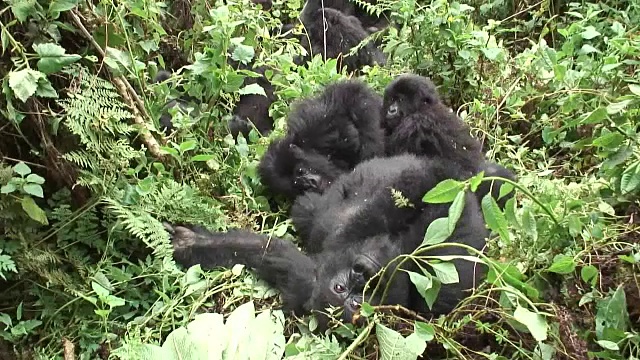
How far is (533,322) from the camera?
1551mm

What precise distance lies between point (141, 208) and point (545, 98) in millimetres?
1662

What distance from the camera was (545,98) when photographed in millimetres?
2785

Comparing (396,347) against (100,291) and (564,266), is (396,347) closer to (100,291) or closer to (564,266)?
(564,266)

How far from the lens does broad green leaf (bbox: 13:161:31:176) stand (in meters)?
1.87

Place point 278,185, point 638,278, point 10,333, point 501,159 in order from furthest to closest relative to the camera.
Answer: point 501,159 < point 278,185 < point 10,333 < point 638,278

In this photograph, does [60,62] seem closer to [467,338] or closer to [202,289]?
[202,289]

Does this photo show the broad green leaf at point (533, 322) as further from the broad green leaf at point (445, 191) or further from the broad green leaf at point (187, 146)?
the broad green leaf at point (187, 146)

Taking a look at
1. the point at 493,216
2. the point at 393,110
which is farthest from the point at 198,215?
the point at 493,216

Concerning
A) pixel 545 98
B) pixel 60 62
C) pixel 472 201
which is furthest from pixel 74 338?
pixel 545 98

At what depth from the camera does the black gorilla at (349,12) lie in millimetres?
4090

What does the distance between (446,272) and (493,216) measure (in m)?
0.18

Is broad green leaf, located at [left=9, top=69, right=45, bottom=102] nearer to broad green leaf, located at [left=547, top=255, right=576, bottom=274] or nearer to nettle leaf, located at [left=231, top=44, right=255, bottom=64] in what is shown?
nettle leaf, located at [left=231, top=44, right=255, bottom=64]

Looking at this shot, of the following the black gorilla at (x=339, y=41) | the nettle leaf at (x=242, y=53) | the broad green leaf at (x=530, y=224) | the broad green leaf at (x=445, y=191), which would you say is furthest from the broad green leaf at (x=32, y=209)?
the black gorilla at (x=339, y=41)

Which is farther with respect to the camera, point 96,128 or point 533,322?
point 96,128
